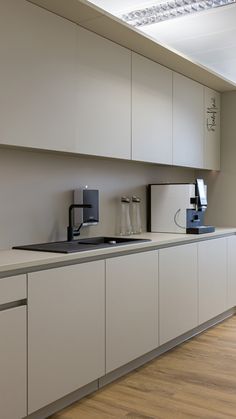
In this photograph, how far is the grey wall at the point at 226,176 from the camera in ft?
15.6

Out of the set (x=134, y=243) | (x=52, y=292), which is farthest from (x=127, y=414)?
(x=134, y=243)

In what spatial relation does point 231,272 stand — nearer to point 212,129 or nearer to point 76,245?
point 212,129

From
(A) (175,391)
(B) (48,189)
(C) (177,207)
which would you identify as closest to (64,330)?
(A) (175,391)

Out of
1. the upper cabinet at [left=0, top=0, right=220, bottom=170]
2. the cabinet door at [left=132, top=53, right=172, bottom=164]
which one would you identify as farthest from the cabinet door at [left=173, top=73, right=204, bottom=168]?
the cabinet door at [left=132, top=53, right=172, bottom=164]

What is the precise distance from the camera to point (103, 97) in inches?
124

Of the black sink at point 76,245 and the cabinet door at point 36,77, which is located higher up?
the cabinet door at point 36,77

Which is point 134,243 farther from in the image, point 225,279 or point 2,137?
point 225,279

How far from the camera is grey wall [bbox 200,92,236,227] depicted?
4758mm

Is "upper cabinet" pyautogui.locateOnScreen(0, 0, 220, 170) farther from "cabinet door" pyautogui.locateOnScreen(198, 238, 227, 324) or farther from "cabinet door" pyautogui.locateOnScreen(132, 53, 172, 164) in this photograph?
"cabinet door" pyautogui.locateOnScreen(198, 238, 227, 324)

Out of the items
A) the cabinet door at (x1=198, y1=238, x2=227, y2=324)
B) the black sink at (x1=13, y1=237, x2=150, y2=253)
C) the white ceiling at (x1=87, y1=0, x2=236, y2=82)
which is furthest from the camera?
the cabinet door at (x1=198, y1=238, x2=227, y2=324)

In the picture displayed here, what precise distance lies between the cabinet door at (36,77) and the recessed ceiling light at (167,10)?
2.32 feet

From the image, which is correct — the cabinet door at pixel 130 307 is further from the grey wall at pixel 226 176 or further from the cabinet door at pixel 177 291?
the grey wall at pixel 226 176

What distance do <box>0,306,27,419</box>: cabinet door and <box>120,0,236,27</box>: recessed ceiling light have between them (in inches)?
88.6
